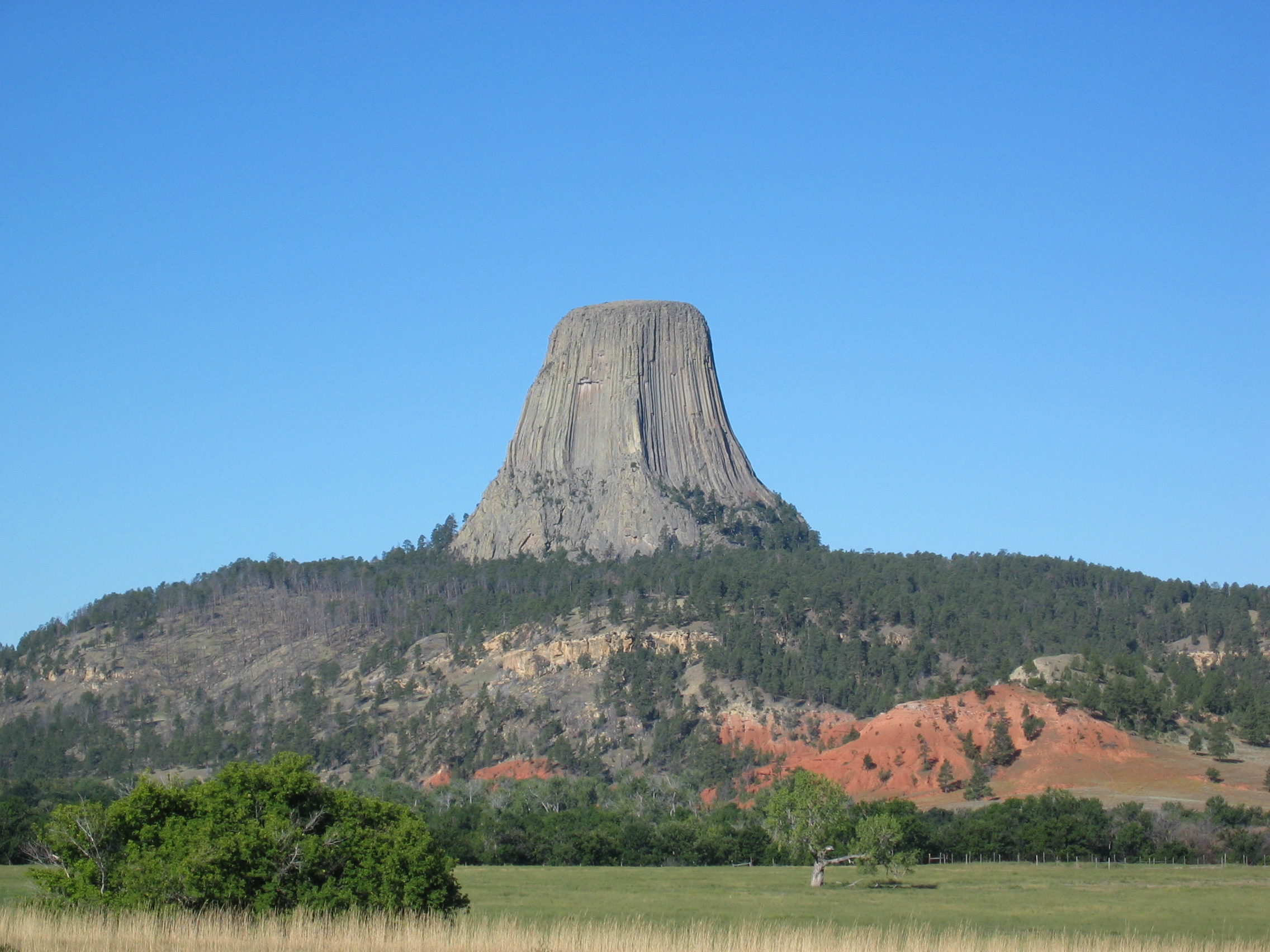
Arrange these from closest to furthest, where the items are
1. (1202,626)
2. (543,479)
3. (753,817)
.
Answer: (753,817) < (1202,626) < (543,479)

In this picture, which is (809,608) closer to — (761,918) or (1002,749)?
(1002,749)

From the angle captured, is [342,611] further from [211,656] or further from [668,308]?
[668,308]

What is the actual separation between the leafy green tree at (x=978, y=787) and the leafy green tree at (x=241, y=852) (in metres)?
65.4

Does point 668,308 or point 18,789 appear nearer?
point 18,789

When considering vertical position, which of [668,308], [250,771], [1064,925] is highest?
[668,308]

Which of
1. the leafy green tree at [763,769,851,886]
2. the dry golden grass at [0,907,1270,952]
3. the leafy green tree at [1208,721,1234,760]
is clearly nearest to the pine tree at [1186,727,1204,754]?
the leafy green tree at [1208,721,1234,760]

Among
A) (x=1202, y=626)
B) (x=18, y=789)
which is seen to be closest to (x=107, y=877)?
(x=18, y=789)

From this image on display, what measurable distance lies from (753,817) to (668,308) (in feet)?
349

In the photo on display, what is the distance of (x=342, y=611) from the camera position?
150m

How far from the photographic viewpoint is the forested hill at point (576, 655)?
11881 centimetres

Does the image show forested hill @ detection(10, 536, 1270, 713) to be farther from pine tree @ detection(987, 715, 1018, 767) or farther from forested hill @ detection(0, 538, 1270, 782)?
pine tree @ detection(987, 715, 1018, 767)

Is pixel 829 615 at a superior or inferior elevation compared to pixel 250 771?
superior

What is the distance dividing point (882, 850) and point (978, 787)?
36.5m

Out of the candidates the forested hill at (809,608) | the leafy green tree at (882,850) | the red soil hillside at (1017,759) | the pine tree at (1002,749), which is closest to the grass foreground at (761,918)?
the leafy green tree at (882,850)
